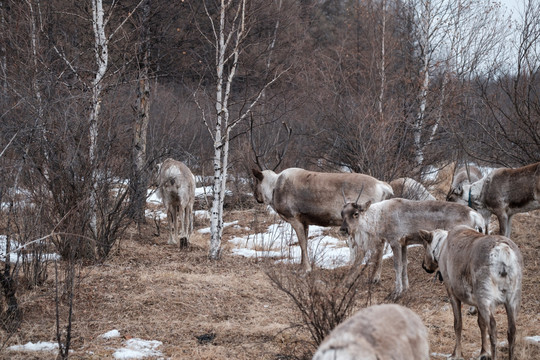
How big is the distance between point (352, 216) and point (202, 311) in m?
2.73

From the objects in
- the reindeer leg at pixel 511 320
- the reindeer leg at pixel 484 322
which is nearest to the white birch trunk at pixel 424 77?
the reindeer leg at pixel 484 322

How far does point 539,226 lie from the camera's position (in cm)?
1238

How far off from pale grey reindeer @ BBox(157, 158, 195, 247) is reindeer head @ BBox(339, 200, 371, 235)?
4327 millimetres

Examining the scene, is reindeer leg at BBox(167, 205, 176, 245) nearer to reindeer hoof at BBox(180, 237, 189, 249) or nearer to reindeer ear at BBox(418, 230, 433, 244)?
reindeer hoof at BBox(180, 237, 189, 249)

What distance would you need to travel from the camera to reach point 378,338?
10.3 ft

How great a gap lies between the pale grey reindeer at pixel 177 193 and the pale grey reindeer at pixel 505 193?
5507 mm

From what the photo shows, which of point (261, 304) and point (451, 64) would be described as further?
point (451, 64)

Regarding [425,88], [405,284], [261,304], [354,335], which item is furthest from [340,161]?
[354,335]

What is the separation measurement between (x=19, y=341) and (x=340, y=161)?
36.7 ft

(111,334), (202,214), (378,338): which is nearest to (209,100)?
(202,214)

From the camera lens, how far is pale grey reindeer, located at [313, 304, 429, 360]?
2.92 m

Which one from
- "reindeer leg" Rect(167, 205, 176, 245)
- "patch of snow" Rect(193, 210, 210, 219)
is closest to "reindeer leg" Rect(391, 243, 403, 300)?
"reindeer leg" Rect(167, 205, 176, 245)

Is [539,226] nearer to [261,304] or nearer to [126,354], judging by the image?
[261,304]

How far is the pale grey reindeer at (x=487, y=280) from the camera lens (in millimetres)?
4988
